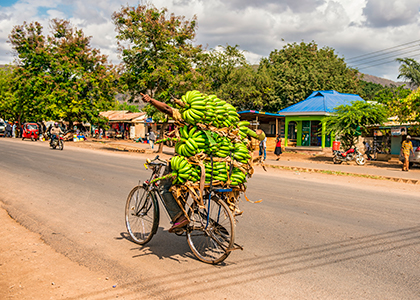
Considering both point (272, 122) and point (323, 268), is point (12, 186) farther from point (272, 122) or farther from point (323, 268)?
point (272, 122)

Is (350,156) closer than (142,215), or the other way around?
(142,215)

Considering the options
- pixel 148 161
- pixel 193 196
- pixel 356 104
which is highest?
pixel 356 104

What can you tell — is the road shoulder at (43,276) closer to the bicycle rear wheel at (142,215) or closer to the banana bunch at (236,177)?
the bicycle rear wheel at (142,215)

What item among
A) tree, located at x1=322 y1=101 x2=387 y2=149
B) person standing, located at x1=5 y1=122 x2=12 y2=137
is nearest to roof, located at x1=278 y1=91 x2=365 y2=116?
tree, located at x1=322 y1=101 x2=387 y2=149

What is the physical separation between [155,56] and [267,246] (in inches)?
841

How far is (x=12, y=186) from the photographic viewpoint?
10320 millimetres

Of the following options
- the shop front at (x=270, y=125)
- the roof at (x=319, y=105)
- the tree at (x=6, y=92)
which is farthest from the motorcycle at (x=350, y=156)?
the tree at (x=6, y=92)

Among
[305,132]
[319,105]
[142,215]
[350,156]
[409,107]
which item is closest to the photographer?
[142,215]

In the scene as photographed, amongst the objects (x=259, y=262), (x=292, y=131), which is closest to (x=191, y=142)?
(x=259, y=262)

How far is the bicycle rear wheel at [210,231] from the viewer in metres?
4.45

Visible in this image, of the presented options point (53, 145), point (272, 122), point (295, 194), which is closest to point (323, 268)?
point (295, 194)

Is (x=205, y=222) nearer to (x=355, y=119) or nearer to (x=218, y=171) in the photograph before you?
(x=218, y=171)

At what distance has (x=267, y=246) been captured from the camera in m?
5.22

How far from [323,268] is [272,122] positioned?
34.1m
